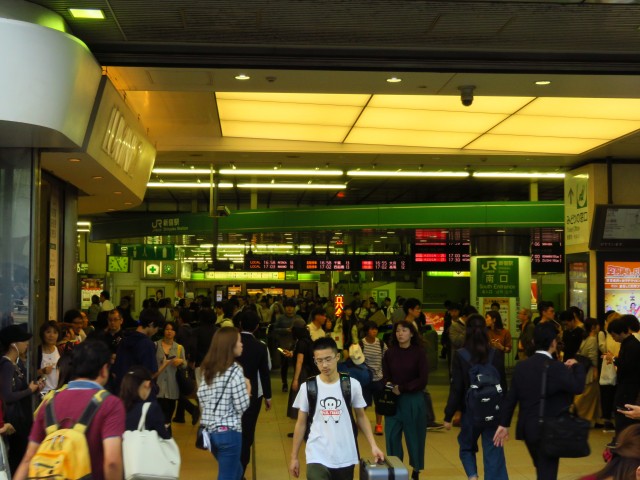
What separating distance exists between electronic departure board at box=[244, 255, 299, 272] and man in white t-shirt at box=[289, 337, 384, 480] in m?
19.2

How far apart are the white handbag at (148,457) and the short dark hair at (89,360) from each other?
0.63 meters

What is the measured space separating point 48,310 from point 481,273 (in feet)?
36.0

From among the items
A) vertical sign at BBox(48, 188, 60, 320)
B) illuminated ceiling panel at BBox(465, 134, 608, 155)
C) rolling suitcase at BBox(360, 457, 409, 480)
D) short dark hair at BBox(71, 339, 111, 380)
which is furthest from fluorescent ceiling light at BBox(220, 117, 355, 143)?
short dark hair at BBox(71, 339, 111, 380)

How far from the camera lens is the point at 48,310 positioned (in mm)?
10250

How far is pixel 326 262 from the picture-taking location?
24.1 m

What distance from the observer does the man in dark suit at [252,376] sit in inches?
299

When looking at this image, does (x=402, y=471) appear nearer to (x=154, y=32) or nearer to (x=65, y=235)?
(x=154, y=32)

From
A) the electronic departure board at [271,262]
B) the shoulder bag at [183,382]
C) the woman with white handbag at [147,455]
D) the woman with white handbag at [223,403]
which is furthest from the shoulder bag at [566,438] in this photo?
the electronic departure board at [271,262]

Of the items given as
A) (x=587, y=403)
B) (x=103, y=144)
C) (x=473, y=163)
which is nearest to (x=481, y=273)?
(x=473, y=163)

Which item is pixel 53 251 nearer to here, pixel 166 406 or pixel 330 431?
pixel 166 406

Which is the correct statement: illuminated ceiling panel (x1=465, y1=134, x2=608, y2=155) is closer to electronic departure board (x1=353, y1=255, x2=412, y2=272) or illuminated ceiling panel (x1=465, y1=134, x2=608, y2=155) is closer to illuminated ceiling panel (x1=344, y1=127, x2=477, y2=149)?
illuminated ceiling panel (x1=344, y1=127, x2=477, y2=149)

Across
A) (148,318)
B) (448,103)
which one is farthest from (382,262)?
(148,318)

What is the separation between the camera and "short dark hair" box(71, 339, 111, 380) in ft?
13.2

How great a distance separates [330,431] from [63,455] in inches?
71.7
